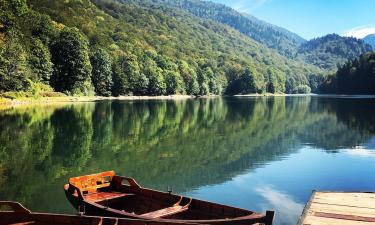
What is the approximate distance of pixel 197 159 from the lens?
130 ft

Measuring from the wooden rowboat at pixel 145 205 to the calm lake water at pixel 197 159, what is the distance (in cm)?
226

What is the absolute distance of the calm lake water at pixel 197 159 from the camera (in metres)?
27.4

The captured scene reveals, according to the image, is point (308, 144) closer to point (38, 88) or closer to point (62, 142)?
point (62, 142)

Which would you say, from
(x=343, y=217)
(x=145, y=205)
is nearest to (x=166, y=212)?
(x=145, y=205)

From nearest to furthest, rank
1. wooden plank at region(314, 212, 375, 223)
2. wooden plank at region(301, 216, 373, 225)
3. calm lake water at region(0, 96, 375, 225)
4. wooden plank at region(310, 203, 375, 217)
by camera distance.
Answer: wooden plank at region(301, 216, 373, 225) < wooden plank at region(314, 212, 375, 223) < wooden plank at region(310, 203, 375, 217) < calm lake water at region(0, 96, 375, 225)

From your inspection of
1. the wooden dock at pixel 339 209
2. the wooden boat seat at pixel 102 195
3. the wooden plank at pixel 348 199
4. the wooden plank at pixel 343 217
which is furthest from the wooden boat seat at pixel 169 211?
the wooden plank at pixel 348 199

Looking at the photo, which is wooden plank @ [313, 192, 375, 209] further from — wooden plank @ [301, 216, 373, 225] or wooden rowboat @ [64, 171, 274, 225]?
wooden rowboat @ [64, 171, 274, 225]

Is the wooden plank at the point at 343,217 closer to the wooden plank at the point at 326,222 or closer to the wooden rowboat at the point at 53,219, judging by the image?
the wooden plank at the point at 326,222

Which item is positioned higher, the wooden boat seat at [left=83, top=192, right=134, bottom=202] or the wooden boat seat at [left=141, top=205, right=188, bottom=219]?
the wooden boat seat at [left=141, top=205, right=188, bottom=219]

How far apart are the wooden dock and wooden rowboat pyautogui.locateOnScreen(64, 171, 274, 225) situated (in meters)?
2.23

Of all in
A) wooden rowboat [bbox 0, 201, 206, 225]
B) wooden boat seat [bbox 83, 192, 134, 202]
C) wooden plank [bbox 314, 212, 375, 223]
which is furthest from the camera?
wooden boat seat [bbox 83, 192, 134, 202]

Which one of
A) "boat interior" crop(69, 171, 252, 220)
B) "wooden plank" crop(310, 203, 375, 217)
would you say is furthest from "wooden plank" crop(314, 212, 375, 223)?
"boat interior" crop(69, 171, 252, 220)

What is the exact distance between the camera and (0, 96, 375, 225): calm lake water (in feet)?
90.0

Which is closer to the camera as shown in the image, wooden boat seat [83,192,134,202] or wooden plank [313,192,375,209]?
wooden plank [313,192,375,209]
